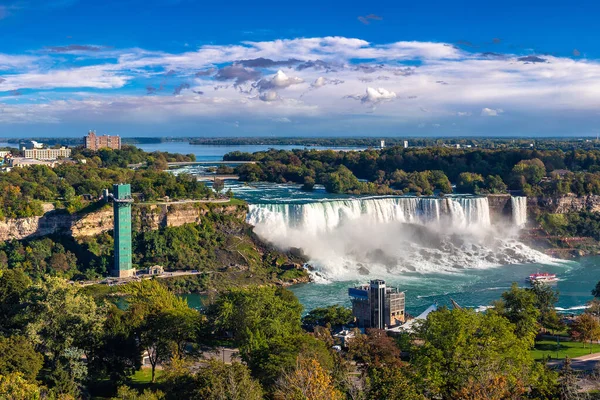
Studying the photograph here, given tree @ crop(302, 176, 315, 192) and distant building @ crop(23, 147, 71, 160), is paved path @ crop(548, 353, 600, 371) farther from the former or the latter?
distant building @ crop(23, 147, 71, 160)

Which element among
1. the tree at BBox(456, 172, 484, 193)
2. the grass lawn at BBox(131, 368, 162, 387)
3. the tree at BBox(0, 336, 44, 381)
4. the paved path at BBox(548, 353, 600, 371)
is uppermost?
the tree at BBox(456, 172, 484, 193)

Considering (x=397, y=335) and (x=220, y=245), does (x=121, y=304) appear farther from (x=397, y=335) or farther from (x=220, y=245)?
(x=397, y=335)

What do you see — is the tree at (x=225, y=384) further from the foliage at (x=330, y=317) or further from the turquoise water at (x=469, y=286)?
the turquoise water at (x=469, y=286)

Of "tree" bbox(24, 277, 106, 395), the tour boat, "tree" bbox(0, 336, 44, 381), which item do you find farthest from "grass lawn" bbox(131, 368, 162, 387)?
the tour boat

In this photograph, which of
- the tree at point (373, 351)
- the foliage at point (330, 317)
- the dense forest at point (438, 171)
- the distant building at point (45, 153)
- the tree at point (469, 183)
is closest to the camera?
the tree at point (373, 351)

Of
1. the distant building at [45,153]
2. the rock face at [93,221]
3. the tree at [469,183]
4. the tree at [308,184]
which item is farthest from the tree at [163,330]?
the distant building at [45,153]

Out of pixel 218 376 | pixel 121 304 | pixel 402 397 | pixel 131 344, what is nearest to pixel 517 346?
pixel 402 397

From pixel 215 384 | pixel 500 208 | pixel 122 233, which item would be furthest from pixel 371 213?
pixel 215 384
